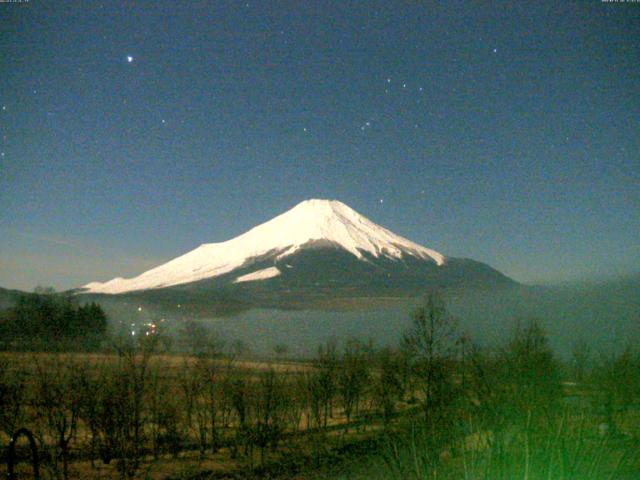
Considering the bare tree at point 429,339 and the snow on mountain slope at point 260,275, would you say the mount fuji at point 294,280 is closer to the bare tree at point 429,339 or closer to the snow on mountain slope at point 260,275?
the snow on mountain slope at point 260,275

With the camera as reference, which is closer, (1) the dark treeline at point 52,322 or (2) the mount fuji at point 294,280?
(1) the dark treeline at point 52,322

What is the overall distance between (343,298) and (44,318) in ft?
409

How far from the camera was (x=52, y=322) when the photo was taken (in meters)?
48.2

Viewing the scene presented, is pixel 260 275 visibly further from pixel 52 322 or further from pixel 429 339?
pixel 429 339

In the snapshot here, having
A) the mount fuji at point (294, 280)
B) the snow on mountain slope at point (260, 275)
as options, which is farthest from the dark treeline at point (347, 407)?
the snow on mountain slope at point (260, 275)

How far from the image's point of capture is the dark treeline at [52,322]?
40.8 metres

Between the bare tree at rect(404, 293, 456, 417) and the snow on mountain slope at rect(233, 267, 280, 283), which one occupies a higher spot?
the snow on mountain slope at rect(233, 267, 280, 283)

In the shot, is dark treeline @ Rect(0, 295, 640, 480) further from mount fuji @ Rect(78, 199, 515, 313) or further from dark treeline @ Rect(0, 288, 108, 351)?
mount fuji @ Rect(78, 199, 515, 313)

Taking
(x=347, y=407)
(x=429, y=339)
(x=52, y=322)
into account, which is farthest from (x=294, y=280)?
(x=429, y=339)

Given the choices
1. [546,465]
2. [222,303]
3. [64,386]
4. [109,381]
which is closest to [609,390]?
[546,465]

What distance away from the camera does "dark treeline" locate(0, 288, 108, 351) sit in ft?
134

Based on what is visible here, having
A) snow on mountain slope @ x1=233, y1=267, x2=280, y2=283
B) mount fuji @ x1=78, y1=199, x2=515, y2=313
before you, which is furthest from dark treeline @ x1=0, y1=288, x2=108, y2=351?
snow on mountain slope @ x1=233, y1=267, x2=280, y2=283

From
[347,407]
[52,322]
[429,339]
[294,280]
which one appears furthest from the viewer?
[294,280]

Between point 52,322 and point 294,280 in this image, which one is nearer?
point 52,322
